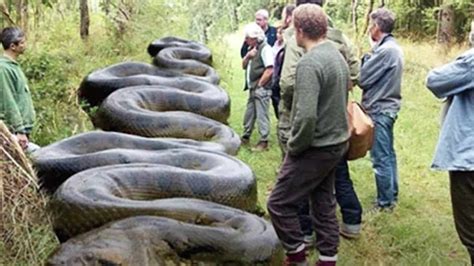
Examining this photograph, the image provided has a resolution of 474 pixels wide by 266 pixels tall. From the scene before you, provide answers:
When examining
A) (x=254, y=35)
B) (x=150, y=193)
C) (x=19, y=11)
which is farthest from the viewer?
(x=19, y=11)

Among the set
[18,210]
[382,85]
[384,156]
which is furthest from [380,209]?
[18,210]

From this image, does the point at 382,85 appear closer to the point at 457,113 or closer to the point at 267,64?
the point at 457,113

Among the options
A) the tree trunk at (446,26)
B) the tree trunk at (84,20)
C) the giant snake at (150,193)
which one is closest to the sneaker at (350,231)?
the giant snake at (150,193)

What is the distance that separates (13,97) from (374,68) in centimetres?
320

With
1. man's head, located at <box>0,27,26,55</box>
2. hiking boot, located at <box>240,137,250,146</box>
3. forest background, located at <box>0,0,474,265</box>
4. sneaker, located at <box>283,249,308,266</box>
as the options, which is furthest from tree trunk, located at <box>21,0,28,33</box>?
sneaker, located at <box>283,249,308,266</box>

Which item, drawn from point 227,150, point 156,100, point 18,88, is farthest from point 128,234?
point 156,100

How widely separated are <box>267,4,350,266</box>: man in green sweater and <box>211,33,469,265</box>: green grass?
31.5 inches

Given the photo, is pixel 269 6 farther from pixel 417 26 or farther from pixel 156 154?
pixel 156 154

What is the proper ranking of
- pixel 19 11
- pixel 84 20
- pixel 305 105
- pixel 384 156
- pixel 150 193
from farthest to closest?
pixel 84 20 → pixel 19 11 → pixel 384 156 → pixel 150 193 → pixel 305 105

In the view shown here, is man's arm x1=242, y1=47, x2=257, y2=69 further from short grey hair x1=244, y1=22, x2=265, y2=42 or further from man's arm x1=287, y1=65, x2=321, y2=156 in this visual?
man's arm x1=287, y1=65, x2=321, y2=156

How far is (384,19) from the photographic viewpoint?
5.86 meters

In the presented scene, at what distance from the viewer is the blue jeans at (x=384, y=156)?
5938 mm

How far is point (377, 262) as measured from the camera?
499 cm

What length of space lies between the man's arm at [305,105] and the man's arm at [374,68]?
2173 millimetres
